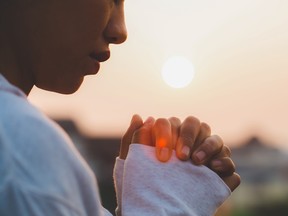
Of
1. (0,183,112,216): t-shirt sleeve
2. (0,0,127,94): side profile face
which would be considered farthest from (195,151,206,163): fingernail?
(0,183,112,216): t-shirt sleeve

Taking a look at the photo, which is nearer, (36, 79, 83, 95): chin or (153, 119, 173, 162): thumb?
(36, 79, 83, 95): chin

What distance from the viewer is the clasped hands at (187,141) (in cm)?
187

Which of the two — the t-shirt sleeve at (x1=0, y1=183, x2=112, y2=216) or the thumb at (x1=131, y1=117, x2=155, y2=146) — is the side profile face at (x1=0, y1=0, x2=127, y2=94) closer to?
the thumb at (x1=131, y1=117, x2=155, y2=146)

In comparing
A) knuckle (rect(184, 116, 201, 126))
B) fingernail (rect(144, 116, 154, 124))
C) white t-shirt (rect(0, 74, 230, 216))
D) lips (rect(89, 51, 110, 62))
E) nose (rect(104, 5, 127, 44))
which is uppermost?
nose (rect(104, 5, 127, 44))

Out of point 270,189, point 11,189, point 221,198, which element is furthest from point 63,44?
point 270,189

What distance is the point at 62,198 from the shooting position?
1.24 m

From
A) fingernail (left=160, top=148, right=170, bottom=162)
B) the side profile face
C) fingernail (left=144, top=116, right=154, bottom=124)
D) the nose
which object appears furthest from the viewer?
fingernail (left=144, top=116, right=154, bottom=124)

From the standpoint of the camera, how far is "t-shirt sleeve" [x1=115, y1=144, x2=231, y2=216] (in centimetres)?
173

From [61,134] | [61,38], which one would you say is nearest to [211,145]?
[61,38]

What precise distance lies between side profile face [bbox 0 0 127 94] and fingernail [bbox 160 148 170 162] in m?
0.27

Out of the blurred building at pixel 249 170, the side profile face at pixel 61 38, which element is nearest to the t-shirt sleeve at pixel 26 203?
the side profile face at pixel 61 38

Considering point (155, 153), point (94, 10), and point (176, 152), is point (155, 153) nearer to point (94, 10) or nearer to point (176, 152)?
point (176, 152)

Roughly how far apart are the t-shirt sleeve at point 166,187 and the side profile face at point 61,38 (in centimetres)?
25

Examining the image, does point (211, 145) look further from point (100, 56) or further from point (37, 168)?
point (37, 168)
